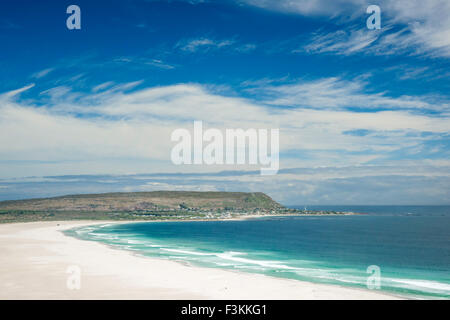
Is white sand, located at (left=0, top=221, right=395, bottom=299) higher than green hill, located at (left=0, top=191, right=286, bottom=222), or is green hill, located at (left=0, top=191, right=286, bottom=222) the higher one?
white sand, located at (left=0, top=221, right=395, bottom=299)

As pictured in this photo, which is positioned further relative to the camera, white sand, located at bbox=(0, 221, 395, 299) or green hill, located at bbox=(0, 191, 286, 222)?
green hill, located at bbox=(0, 191, 286, 222)

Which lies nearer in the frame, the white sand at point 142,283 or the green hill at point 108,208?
the white sand at point 142,283

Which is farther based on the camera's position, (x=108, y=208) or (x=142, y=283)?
(x=108, y=208)

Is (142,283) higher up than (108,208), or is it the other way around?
(142,283)

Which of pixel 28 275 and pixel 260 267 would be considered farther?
pixel 260 267

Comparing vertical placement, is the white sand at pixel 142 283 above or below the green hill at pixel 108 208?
above
